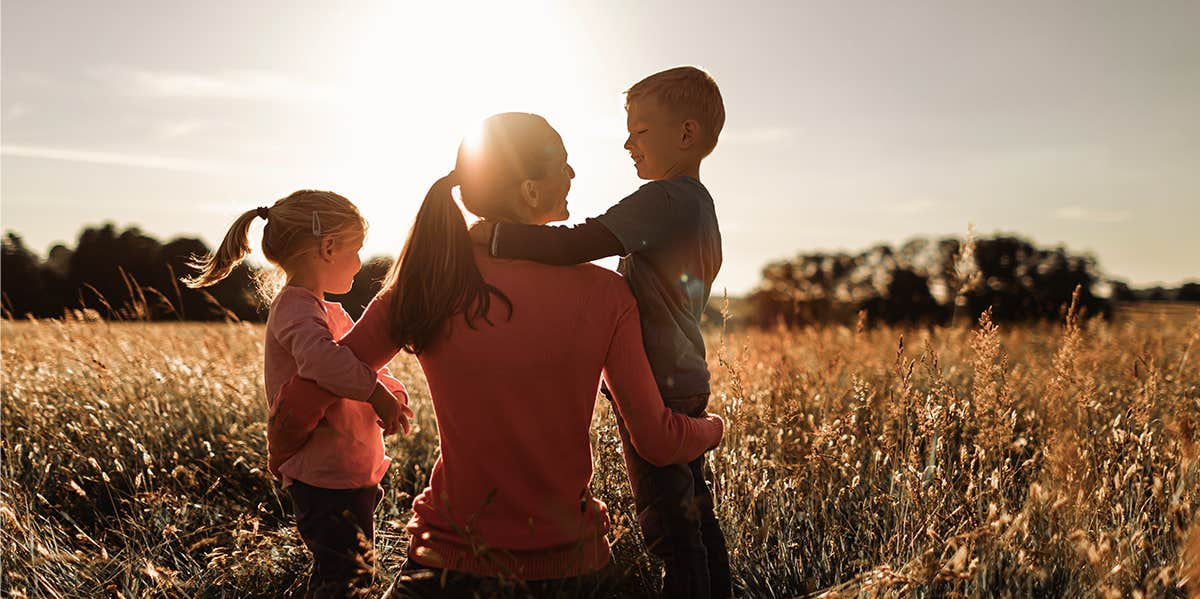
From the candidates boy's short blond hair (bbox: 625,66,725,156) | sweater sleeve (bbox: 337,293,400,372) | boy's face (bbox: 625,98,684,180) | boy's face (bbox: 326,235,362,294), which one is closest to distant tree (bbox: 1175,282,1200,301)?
boy's short blond hair (bbox: 625,66,725,156)

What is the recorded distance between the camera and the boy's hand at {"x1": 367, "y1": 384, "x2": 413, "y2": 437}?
2043mm

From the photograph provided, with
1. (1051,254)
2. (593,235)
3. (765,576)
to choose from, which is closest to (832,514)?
(765,576)

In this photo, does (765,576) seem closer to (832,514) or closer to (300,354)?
(832,514)

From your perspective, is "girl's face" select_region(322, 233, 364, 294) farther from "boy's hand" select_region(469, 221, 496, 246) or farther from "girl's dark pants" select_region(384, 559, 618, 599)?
"girl's dark pants" select_region(384, 559, 618, 599)

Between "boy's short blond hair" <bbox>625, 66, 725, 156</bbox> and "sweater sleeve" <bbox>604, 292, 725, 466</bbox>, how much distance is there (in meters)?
0.82

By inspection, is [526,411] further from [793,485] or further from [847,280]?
[847,280]

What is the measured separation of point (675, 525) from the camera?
2.11 meters

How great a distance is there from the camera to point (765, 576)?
2709mm

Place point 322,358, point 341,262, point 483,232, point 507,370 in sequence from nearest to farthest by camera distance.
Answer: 1. point 507,370
2. point 483,232
3. point 322,358
4. point 341,262

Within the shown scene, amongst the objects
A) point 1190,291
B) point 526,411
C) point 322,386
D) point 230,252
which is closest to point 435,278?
point 526,411

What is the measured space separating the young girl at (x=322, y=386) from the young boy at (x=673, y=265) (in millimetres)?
Answer: 751

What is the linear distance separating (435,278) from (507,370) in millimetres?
280

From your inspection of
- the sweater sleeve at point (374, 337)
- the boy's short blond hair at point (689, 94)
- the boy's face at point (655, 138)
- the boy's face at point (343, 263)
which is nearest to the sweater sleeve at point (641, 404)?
the sweater sleeve at point (374, 337)

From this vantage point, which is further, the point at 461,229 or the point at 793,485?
the point at 793,485
